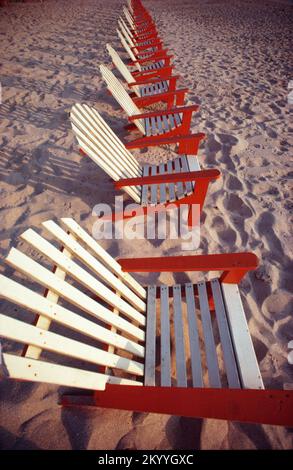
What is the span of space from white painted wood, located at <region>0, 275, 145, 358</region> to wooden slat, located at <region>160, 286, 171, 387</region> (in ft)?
0.47

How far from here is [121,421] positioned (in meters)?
1.41

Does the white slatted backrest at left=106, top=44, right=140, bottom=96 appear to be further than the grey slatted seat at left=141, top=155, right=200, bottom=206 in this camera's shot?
Yes

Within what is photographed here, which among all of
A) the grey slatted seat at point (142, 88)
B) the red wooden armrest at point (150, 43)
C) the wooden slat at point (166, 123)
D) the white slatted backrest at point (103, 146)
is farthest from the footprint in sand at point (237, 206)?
the red wooden armrest at point (150, 43)

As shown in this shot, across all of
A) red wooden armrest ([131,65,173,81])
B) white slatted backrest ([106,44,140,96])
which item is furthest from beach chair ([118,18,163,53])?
white slatted backrest ([106,44,140,96])

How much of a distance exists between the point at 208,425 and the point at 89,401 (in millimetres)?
723

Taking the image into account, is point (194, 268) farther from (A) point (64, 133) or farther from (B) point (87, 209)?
(A) point (64, 133)

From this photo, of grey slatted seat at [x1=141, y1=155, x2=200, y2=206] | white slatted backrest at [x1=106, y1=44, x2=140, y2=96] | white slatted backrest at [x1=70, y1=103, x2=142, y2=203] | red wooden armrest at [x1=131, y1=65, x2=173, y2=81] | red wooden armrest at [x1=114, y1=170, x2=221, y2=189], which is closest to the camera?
red wooden armrest at [x1=114, y1=170, x2=221, y2=189]

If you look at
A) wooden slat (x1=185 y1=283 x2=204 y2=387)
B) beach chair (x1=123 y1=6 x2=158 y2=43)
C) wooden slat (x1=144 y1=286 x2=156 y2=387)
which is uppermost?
beach chair (x1=123 y1=6 x2=158 y2=43)

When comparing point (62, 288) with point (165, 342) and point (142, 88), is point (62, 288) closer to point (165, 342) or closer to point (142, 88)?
point (165, 342)

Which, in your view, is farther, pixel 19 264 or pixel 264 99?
pixel 264 99

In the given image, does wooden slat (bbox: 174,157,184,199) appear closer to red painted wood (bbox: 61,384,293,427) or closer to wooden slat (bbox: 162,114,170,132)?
wooden slat (bbox: 162,114,170,132)

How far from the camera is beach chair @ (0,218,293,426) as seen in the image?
36.7 inches

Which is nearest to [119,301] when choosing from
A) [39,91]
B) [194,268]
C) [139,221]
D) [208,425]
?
[194,268]
